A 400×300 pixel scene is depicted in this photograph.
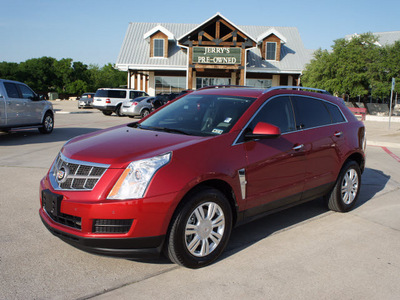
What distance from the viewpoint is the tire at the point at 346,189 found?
549cm

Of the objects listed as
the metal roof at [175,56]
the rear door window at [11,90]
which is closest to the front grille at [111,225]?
the rear door window at [11,90]

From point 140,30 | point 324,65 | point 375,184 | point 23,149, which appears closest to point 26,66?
point 140,30

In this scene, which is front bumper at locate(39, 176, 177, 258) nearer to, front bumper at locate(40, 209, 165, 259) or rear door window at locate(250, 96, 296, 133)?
front bumper at locate(40, 209, 165, 259)

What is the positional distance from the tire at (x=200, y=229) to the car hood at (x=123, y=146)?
549 mm

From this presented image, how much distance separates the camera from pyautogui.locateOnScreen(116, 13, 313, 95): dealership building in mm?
28453

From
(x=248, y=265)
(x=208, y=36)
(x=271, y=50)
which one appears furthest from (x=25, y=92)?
(x=271, y=50)

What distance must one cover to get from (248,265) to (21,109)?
436 inches

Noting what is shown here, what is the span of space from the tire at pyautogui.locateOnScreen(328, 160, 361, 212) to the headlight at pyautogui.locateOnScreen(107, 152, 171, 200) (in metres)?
3.10

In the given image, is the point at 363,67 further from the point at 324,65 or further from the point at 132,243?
the point at 132,243

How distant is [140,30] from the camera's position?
118 feet

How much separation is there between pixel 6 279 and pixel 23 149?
797 centimetres

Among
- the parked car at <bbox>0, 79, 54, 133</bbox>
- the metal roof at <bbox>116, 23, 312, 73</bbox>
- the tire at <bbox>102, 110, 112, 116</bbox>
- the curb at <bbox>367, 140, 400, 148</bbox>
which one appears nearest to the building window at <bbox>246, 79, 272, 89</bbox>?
the metal roof at <bbox>116, 23, 312, 73</bbox>

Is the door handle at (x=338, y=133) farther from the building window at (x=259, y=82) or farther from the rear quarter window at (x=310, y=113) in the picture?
the building window at (x=259, y=82)

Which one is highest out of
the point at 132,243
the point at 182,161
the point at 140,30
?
the point at 140,30
